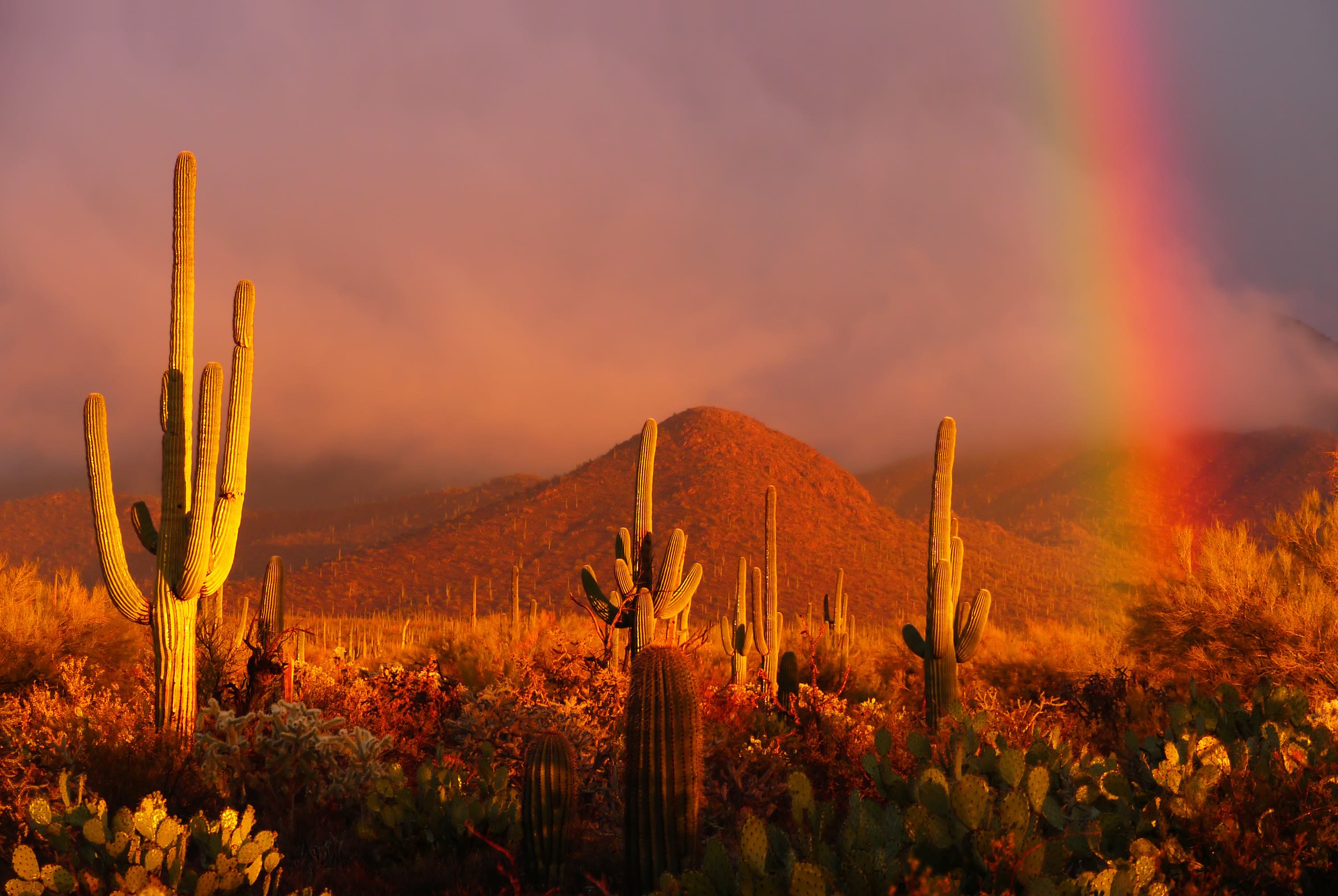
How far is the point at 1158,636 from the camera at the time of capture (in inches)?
667

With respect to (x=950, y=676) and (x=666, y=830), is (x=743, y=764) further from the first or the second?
(x=950, y=676)

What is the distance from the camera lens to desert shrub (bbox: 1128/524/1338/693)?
14172 mm

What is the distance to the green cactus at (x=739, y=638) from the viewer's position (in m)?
18.7

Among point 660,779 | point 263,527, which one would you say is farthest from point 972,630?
point 263,527

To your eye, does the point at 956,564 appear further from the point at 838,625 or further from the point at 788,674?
the point at 838,625

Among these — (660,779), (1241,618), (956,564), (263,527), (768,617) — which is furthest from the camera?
(263,527)

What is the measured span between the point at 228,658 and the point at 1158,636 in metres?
15.7

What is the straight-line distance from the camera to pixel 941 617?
1276 cm

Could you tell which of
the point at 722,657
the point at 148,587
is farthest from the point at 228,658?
the point at 722,657

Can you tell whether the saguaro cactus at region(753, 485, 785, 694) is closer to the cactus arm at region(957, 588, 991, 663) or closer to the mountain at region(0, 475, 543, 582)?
the cactus arm at region(957, 588, 991, 663)

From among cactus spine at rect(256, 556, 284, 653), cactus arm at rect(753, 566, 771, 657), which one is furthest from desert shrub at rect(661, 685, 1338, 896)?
cactus arm at rect(753, 566, 771, 657)

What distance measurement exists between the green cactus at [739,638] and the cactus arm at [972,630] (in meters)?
4.92

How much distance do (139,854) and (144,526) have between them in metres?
5.48

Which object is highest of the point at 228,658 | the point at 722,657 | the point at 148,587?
the point at 148,587
